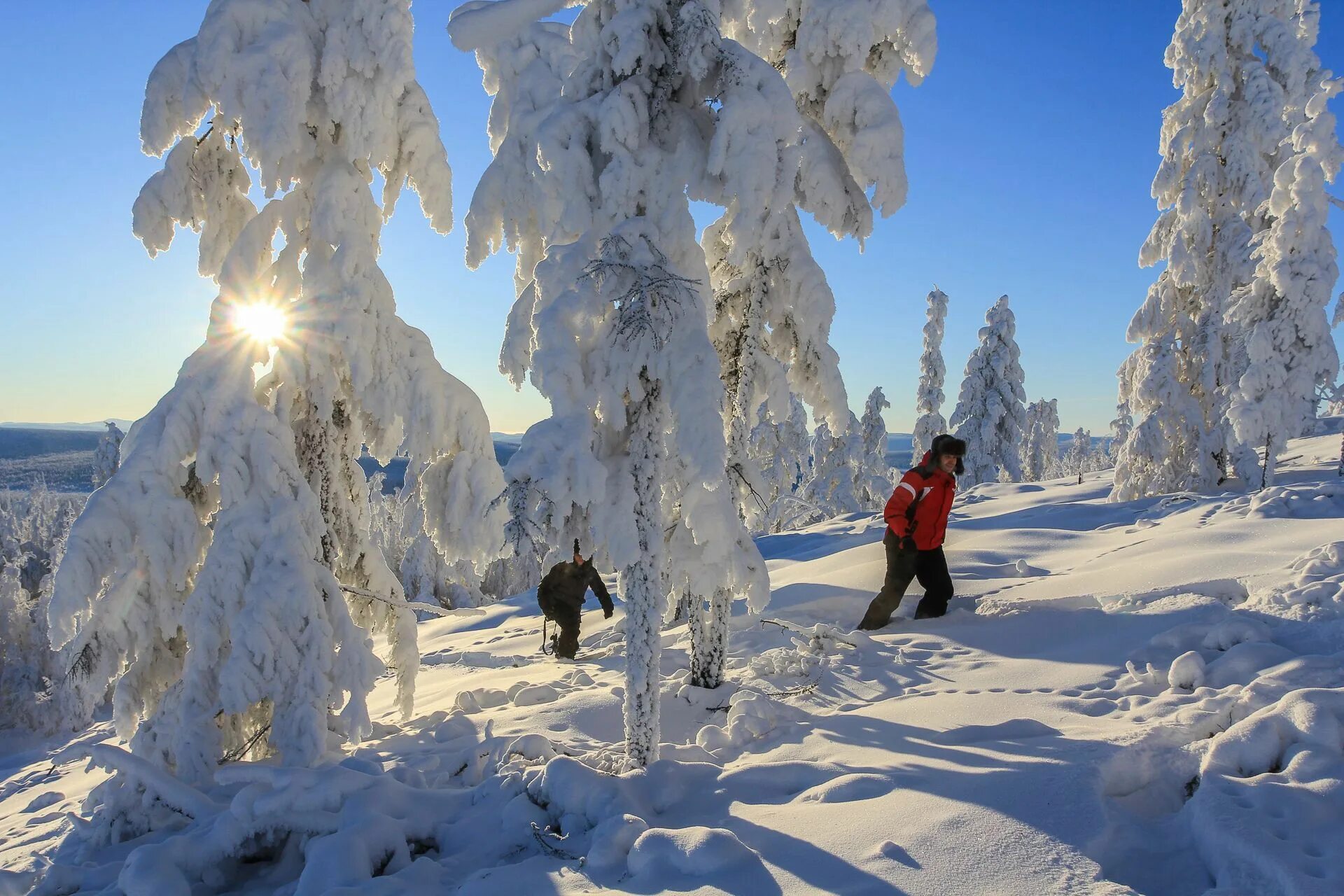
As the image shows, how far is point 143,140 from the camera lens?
6.21 meters

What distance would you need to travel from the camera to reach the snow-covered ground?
279 centimetres

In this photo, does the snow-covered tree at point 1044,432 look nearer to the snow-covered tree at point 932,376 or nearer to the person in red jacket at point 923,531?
the snow-covered tree at point 932,376

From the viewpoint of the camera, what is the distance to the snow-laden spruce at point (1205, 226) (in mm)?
15781

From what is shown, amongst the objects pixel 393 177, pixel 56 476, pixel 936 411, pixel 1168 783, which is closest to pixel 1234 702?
pixel 1168 783

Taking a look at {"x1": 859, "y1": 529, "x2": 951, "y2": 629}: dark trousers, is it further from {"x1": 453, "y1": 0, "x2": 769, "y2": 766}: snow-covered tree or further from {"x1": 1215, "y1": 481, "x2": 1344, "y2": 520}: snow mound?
{"x1": 1215, "y1": 481, "x2": 1344, "y2": 520}: snow mound

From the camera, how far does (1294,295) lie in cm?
1501

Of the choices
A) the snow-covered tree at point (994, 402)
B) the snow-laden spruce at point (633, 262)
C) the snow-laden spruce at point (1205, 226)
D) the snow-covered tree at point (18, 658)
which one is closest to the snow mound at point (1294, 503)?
the snow-laden spruce at point (1205, 226)

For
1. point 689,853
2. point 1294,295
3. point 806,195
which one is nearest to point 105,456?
point 806,195

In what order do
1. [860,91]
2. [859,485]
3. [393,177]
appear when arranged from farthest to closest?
[859,485] → [393,177] → [860,91]

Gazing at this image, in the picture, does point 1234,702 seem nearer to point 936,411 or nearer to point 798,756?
point 798,756

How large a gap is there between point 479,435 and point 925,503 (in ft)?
15.1

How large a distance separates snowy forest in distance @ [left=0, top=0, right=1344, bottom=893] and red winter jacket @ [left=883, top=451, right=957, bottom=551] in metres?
1.00

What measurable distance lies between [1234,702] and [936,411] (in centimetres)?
3010

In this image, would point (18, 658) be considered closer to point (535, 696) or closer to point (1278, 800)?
point (535, 696)
